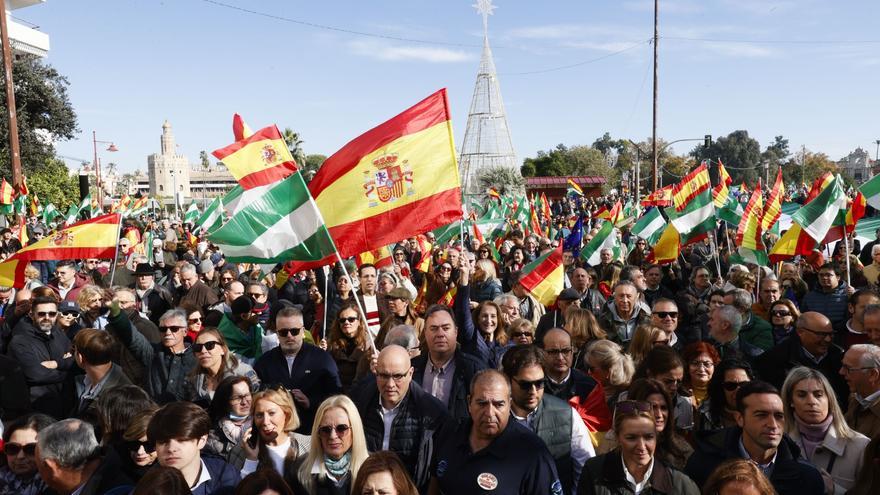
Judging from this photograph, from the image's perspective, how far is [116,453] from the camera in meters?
3.75

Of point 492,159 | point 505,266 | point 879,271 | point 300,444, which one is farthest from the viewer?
point 492,159

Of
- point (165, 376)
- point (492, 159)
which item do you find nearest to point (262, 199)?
point (165, 376)

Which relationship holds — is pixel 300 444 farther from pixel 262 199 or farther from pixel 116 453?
pixel 262 199

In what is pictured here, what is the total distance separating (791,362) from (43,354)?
593cm

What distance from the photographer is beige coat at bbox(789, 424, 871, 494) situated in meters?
3.80

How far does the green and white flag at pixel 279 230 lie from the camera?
18.4 ft

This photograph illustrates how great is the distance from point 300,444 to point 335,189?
2.54m

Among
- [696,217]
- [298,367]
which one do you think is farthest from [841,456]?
[696,217]

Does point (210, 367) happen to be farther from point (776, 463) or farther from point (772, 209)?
point (772, 209)

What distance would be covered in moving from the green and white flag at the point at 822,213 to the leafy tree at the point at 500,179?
33550 millimetres

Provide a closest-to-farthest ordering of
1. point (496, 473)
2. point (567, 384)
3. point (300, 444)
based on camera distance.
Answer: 1. point (496, 473)
2. point (300, 444)
3. point (567, 384)

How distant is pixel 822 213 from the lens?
915 cm

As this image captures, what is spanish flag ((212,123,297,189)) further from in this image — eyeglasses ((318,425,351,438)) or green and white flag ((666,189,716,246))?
green and white flag ((666,189,716,246))

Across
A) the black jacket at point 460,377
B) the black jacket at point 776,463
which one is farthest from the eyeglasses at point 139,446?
the black jacket at point 776,463
